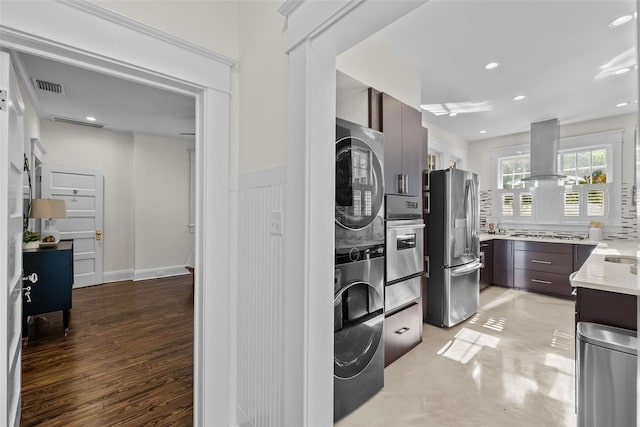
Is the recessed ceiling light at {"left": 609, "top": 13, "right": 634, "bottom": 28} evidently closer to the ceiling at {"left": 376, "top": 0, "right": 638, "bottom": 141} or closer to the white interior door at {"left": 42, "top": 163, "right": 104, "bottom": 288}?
the ceiling at {"left": 376, "top": 0, "right": 638, "bottom": 141}

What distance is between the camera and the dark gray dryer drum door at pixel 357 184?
1.73 metres

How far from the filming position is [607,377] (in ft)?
4.92

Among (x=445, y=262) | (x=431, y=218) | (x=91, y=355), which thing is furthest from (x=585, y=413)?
(x=91, y=355)

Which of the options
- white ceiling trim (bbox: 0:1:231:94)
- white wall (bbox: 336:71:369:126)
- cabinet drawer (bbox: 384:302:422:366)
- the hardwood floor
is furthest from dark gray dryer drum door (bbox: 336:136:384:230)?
the hardwood floor

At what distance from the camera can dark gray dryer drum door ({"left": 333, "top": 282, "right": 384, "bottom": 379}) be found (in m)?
1.75

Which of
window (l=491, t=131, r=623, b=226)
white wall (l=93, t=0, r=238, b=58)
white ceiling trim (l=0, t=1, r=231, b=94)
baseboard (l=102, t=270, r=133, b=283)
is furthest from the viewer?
baseboard (l=102, t=270, r=133, b=283)

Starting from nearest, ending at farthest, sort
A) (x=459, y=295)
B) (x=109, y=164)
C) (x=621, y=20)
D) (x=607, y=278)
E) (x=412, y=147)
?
(x=607, y=278)
(x=621, y=20)
(x=412, y=147)
(x=459, y=295)
(x=109, y=164)

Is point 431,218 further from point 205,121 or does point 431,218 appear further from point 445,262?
point 205,121

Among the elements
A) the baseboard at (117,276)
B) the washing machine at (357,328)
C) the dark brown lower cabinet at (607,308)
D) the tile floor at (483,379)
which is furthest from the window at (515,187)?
the baseboard at (117,276)

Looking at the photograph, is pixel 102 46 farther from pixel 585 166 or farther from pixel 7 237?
pixel 585 166

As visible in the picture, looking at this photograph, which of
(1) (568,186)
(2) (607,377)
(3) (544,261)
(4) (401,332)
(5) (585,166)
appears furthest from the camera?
(1) (568,186)

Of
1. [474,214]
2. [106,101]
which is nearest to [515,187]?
[474,214]

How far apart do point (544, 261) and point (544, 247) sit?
215 millimetres

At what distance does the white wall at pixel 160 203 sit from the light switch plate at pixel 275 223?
510 centimetres
